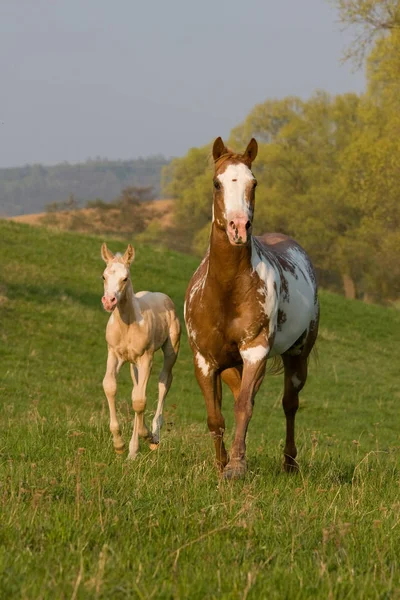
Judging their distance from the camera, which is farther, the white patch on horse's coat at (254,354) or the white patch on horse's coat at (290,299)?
the white patch on horse's coat at (290,299)

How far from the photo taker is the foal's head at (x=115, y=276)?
29.6ft

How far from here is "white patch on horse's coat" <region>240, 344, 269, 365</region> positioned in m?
7.96

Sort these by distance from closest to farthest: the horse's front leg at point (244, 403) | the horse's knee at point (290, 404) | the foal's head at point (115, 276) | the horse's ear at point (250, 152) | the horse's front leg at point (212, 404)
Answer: the horse's front leg at point (244, 403)
the horse's ear at point (250, 152)
the horse's front leg at point (212, 404)
the foal's head at point (115, 276)
the horse's knee at point (290, 404)

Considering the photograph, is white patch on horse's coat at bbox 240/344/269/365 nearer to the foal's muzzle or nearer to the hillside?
the foal's muzzle

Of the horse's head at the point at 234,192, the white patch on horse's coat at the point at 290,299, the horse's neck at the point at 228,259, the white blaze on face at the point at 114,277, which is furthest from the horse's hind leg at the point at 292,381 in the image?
the horse's head at the point at 234,192

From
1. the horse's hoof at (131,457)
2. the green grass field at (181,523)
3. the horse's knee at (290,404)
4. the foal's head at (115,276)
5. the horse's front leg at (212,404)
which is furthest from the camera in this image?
the horse's knee at (290,404)

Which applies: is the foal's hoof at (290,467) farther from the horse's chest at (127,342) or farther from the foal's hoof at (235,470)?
the horse's chest at (127,342)

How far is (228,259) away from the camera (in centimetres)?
814

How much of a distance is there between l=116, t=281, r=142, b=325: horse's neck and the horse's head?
1.95 meters

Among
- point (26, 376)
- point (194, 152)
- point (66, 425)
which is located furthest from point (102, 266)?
point (194, 152)

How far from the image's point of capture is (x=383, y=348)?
3303 cm

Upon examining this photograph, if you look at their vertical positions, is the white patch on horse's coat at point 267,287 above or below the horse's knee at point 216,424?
above

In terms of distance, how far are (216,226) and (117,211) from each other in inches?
3345

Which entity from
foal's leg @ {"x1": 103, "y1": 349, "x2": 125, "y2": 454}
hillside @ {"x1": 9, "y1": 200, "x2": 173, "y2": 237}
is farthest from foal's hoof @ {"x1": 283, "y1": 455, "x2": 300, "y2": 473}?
hillside @ {"x1": 9, "y1": 200, "x2": 173, "y2": 237}
